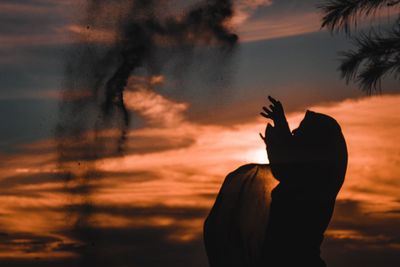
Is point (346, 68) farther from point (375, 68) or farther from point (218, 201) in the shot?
point (218, 201)

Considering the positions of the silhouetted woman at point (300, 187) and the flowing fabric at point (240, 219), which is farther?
the flowing fabric at point (240, 219)

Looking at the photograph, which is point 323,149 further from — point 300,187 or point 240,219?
point 240,219

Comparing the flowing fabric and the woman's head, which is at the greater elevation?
the woman's head

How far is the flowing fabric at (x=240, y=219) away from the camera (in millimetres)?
16906

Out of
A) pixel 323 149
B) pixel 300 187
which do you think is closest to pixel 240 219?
pixel 300 187

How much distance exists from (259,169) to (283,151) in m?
1.08

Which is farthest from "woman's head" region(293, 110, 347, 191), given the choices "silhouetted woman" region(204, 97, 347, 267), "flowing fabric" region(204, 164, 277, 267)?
"flowing fabric" region(204, 164, 277, 267)

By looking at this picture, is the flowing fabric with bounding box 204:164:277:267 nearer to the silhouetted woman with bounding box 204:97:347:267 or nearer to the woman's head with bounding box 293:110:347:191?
the silhouetted woman with bounding box 204:97:347:267

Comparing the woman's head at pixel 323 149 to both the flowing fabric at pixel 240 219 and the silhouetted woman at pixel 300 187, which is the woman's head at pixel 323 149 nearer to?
the silhouetted woman at pixel 300 187

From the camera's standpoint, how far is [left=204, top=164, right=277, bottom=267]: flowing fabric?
55.5ft

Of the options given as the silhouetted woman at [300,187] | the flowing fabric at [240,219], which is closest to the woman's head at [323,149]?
the silhouetted woman at [300,187]

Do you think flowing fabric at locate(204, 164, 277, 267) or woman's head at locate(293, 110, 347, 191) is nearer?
woman's head at locate(293, 110, 347, 191)

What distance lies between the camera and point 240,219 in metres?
17.3

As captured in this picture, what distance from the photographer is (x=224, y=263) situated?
17375mm
